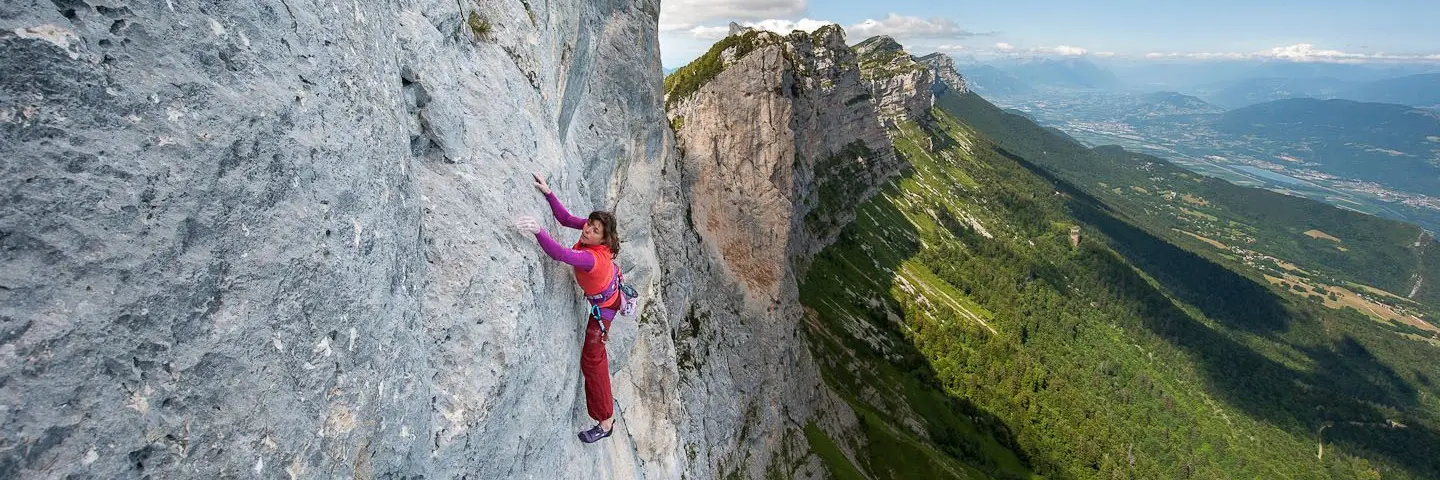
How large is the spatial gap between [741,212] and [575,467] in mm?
40790

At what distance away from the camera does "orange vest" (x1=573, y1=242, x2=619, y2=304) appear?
10289mm

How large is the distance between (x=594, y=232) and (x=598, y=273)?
0.77m

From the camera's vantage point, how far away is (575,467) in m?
11.4

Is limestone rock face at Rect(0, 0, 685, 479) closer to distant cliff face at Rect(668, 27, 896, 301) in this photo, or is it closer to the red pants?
the red pants

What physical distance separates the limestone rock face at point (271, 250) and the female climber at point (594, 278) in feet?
1.43

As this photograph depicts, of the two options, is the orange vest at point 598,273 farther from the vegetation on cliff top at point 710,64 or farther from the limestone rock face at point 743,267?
the vegetation on cliff top at point 710,64

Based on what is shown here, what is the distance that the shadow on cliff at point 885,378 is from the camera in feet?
234

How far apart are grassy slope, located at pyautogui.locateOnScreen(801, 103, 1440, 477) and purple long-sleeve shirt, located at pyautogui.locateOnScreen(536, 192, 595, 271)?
60.8 m

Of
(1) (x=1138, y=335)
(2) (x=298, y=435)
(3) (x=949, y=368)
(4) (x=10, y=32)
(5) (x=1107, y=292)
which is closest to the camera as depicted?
(4) (x=10, y=32)

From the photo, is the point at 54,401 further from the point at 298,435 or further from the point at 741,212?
the point at 741,212

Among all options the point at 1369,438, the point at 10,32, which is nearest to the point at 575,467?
the point at 10,32

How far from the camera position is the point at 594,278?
10.4 metres

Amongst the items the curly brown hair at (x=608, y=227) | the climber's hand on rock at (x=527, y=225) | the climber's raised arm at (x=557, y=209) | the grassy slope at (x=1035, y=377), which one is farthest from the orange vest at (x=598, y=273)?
the grassy slope at (x=1035, y=377)

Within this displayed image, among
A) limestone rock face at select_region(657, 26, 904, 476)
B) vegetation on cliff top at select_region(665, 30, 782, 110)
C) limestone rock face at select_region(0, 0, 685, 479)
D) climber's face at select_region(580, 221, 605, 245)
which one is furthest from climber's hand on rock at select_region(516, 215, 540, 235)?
vegetation on cliff top at select_region(665, 30, 782, 110)
